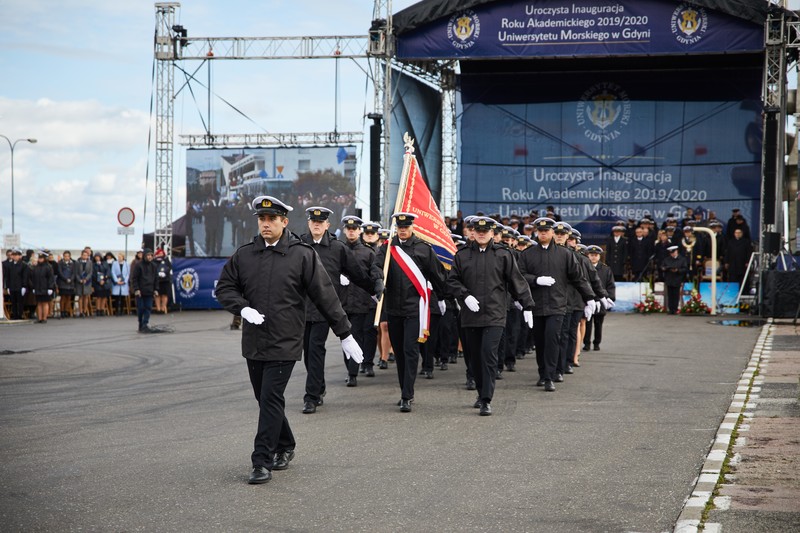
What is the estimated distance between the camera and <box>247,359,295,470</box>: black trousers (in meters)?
7.08

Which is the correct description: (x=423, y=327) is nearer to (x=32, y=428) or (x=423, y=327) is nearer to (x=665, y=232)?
(x=32, y=428)

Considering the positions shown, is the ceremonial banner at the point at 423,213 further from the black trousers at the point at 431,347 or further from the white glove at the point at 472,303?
the white glove at the point at 472,303

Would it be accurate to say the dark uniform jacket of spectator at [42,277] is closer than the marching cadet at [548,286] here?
No

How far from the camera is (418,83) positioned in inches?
1225

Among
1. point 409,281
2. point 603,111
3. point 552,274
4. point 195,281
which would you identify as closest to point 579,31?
point 603,111

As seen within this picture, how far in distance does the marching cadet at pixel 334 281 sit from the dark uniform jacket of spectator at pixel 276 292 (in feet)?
8.49

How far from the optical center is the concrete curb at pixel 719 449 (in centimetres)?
591

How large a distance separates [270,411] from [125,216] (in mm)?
24260

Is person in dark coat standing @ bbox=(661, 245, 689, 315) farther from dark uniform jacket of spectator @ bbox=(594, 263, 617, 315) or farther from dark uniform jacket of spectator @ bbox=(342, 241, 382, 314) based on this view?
dark uniform jacket of spectator @ bbox=(342, 241, 382, 314)

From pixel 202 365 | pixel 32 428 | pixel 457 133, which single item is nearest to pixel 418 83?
pixel 457 133

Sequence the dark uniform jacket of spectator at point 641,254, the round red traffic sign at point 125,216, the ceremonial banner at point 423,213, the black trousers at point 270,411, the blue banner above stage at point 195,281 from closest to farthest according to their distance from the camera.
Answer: the black trousers at point 270,411
the ceremonial banner at point 423,213
the dark uniform jacket of spectator at point 641,254
the round red traffic sign at point 125,216
the blue banner above stage at point 195,281

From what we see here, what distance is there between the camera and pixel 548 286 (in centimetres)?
1292

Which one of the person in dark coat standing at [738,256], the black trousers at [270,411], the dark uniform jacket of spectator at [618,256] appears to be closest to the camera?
the black trousers at [270,411]

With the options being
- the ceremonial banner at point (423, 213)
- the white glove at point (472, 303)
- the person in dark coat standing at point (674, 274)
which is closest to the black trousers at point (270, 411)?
the white glove at point (472, 303)
